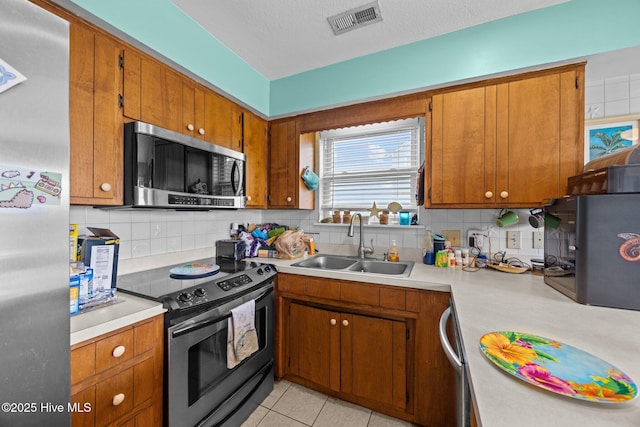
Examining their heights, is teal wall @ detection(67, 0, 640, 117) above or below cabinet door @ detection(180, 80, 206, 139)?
above

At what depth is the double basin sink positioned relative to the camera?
2012 mm

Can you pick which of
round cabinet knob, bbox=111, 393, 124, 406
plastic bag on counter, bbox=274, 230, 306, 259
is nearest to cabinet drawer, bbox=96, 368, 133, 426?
round cabinet knob, bbox=111, 393, 124, 406

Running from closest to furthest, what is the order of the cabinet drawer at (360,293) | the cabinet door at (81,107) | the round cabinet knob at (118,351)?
1. the round cabinet knob at (118,351)
2. the cabinet door at (81,107)
3. the cabinet drawer at (360,293)

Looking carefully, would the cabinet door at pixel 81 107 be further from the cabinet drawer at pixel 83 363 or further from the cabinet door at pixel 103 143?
the cabinet drawer at pixel 83 363

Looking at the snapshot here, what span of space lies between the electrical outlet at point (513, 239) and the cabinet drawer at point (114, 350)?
225cm

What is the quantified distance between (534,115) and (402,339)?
5.08 feet

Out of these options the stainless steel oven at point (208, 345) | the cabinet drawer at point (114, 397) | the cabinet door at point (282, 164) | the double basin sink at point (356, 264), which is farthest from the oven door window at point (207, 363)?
the cabinet door at point (282, 164)

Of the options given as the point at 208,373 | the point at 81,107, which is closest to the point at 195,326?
the point at 208,373

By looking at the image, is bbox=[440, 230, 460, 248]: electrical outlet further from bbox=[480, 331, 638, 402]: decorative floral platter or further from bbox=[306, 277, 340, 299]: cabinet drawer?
bbox=[480, 331, 638, 402]: decorative floral platter

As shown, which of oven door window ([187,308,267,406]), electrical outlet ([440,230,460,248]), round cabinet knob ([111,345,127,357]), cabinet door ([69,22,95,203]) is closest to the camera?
round cabinet knob ([111,345,127,357])

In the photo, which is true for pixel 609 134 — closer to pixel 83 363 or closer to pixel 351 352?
pixel 351 352

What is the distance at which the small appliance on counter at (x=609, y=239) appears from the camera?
1.06 metres

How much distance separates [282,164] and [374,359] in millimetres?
→ 1695

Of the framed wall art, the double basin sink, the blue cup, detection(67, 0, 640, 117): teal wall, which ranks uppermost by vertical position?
detection(67, 0, 640, 117): teal wall
